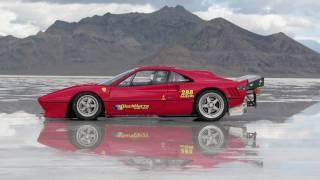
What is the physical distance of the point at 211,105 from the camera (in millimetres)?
13750

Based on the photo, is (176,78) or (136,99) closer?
(136,99)

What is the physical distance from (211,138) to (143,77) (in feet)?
12.5

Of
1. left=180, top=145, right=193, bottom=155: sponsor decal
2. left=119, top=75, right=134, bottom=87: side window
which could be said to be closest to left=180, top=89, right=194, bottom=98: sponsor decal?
left=119, top=75, right=134, bottom=87: side window

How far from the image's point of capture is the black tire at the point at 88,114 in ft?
44.5

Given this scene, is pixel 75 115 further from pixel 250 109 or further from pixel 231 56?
pixel 231 56

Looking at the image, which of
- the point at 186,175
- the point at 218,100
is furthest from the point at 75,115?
the point at 186,175

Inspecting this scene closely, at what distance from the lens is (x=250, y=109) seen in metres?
17.8

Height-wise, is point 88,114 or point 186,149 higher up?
point 88,114

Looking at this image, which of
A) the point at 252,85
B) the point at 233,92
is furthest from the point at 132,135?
the point at 252,85

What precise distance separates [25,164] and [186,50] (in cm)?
18769

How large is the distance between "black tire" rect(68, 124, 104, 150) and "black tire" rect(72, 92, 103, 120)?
1042 mm

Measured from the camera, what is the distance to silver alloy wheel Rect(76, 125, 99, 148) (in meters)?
9.54

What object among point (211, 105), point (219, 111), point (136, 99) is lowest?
point (219, 111)

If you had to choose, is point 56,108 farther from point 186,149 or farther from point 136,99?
point 186,149
